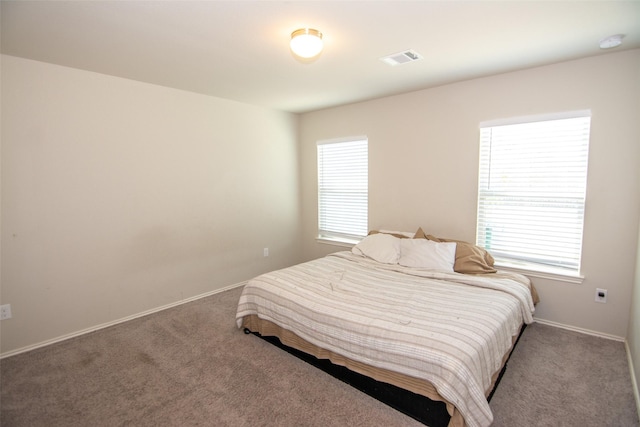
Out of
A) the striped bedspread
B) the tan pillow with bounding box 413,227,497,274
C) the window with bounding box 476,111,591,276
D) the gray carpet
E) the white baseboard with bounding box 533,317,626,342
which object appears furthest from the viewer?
the tan pillow with bounding box 413,227,497,274

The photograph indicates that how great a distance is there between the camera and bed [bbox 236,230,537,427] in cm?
168

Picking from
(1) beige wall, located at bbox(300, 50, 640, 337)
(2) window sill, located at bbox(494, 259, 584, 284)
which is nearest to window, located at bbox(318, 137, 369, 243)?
(1) beige wall, located at bbox(300, 50, 640, 337)

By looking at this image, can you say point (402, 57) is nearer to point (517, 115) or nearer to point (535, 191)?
point (517, 115)

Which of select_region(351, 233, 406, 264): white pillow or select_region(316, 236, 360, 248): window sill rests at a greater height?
select_region(351, 233, 406, 264): white pillow

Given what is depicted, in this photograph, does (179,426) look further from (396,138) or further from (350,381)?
(396,138)

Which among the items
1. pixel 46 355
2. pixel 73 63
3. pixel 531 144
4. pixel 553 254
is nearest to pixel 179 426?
pixel 46 355

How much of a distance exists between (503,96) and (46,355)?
4674 mm

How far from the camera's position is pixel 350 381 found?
215 cm

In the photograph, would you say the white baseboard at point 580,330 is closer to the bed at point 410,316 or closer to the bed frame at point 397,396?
the bed at point 410,316

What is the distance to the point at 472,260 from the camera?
2.99 metres

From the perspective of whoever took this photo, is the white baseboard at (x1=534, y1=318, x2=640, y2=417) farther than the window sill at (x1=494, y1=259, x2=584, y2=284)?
No

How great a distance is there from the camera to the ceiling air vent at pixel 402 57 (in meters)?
2.54

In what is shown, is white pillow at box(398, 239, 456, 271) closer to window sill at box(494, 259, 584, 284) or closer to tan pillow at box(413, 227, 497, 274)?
tan pillow at box(413, 227, 497, 274)

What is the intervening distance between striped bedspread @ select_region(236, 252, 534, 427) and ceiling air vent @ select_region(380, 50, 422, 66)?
1898 mm
